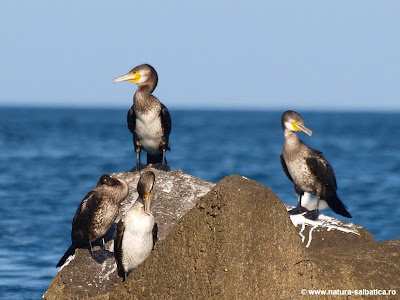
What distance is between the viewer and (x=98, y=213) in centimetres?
734

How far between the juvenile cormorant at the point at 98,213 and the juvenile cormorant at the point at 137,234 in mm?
582

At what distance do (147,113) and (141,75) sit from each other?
0.44m

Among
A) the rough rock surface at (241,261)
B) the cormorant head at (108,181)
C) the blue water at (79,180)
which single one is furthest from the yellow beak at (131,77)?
the rough rock surface at (241,261)

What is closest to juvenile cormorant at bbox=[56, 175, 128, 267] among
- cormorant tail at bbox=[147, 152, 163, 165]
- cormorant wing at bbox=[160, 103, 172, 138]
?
cormorant wing at bbox=[160, 103, 172, 138]

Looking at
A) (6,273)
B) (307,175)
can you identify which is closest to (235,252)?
(307,175)

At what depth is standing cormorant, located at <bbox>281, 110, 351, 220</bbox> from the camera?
28.5ft

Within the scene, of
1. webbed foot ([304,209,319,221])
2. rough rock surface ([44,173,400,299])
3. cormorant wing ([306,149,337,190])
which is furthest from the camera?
cormorant wing ([306,149,337,190])

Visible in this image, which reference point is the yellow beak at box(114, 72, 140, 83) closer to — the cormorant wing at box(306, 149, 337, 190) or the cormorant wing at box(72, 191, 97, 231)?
the cormorant wing at box(72, 191, 97, 231)

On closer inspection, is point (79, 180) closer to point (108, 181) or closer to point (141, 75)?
point (141, 75)

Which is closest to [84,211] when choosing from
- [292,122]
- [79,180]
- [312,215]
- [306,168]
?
[312,215]

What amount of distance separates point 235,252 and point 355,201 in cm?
1555

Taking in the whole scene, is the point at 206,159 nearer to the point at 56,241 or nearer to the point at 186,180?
the point at 56,241

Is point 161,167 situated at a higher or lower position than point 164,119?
lower

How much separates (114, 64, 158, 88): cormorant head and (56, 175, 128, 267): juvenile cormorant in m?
1.84
